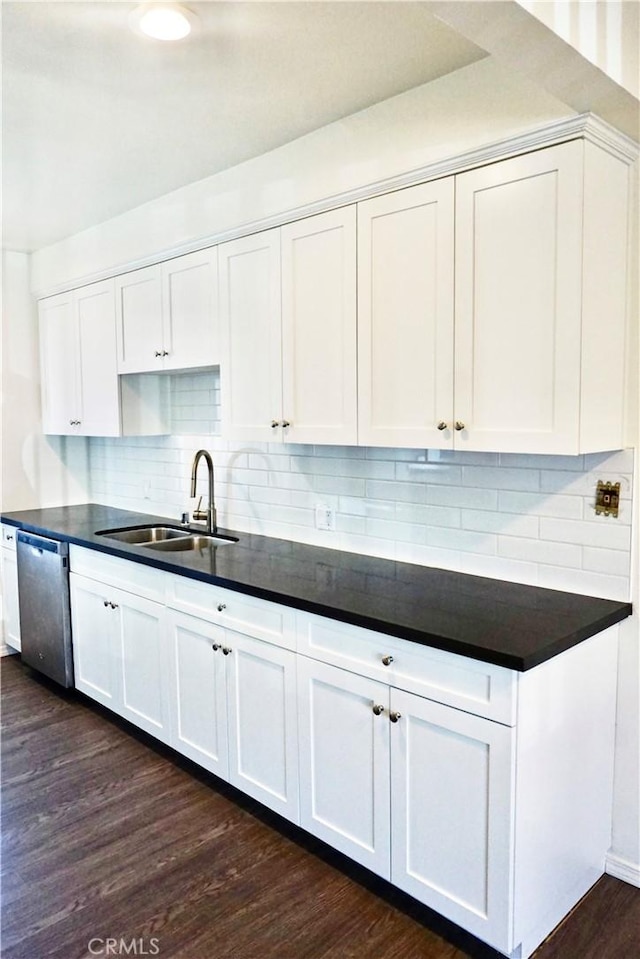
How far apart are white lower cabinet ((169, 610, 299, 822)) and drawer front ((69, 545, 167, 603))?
0.49 ft

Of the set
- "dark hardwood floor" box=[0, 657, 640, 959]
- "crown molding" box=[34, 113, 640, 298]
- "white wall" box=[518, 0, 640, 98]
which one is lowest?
"dark hardwood floor" box=[0, 657, 640, 959]

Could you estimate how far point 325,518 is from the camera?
→ 296 centimetres

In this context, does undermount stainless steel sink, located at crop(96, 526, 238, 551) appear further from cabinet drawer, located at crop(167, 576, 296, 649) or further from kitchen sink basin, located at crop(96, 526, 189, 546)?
cabinet drawer, located at crop(167, 576, 296, 649)

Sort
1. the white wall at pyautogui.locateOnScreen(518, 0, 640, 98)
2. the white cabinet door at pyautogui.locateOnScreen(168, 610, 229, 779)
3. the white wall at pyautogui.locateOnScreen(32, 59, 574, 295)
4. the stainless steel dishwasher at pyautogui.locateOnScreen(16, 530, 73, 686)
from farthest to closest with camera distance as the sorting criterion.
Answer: the stainless steel dishwasher at pyautogui.locateOnScreen(16, 530, 73, 686) < the white cabinet door at pyautogui.locateOnScreen(168, 610, 229, 779) < the white wall at pyautogui.locateOnScreen(32, 59, 574, 295) < the white wall at pyautogui.locateOnScreen(518, 0, 640, 98)

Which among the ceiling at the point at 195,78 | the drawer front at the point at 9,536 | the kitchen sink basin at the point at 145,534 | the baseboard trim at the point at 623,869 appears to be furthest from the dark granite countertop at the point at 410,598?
the ceiling at the point at 195,78

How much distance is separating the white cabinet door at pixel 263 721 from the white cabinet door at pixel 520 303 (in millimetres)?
985

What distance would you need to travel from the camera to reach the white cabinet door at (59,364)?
4.00m

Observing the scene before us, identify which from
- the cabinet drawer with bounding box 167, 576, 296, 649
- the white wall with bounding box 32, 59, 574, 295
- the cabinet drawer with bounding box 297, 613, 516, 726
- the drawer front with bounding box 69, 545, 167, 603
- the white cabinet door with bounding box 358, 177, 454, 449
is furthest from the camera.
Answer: the drawer front with bounding box 69, 545, 167, 603

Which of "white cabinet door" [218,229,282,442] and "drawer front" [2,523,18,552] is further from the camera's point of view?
"drawer front" [2,523,18,552]

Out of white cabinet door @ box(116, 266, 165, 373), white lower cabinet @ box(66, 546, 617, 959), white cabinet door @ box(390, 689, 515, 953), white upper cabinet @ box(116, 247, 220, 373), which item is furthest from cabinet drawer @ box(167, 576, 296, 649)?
white cabinet door @ box(116, 266, 165, 373)

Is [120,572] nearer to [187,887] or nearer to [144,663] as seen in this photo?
[144,663]

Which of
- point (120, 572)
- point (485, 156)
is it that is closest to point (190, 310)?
point (120, 572)

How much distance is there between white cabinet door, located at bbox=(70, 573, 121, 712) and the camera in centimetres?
319

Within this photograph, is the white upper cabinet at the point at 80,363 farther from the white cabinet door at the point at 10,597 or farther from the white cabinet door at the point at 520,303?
the white cabinet door at the point at 520,303
